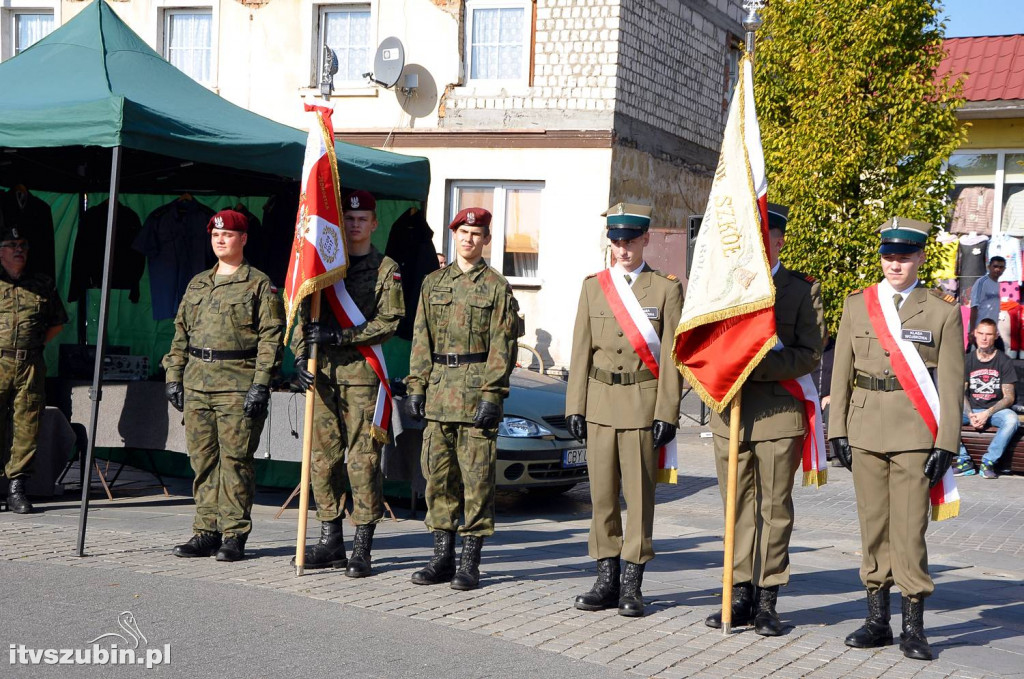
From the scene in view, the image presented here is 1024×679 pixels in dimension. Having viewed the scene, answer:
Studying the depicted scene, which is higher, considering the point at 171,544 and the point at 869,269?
the point at 869,269

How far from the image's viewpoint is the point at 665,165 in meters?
22.5

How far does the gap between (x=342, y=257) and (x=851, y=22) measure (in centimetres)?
1006

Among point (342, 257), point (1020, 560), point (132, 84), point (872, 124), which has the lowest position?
point (1020, 560)

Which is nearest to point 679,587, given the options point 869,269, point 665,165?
point 869,269

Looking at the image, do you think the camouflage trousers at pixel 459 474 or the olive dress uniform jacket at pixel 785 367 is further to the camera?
the camouflage trousers at pixel 459 474

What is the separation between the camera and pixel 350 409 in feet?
25.7

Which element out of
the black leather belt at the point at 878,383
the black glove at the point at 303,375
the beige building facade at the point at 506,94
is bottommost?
the black glove at the point at 303,375

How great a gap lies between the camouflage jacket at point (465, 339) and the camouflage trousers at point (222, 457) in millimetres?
1263

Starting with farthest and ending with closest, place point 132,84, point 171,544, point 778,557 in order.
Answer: point 132,84, point 171,544, point 778,557

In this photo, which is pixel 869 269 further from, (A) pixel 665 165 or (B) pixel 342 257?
(B) pixel 342 257

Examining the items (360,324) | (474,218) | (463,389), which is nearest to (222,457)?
(360,324)

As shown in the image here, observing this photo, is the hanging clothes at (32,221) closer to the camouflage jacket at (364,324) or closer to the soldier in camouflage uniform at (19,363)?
the soldier in camouflage uniform at (19,363)

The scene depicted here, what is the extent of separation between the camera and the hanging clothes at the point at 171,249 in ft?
38.0

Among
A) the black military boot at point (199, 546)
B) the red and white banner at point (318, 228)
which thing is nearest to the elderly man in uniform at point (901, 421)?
the red and white banner at point (318, 228)
